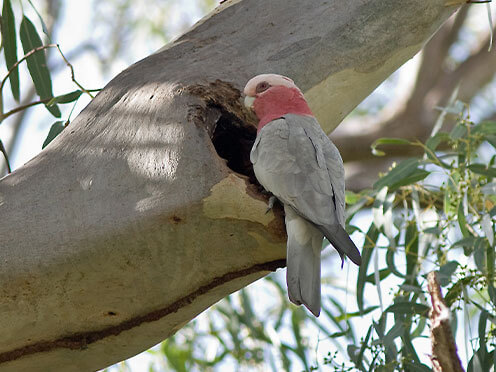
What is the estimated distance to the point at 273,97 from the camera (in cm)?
172

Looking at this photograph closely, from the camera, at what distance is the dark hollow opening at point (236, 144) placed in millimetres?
1807

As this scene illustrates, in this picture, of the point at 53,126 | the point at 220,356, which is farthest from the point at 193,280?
the point at 220,356

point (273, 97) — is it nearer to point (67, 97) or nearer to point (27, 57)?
point (67, 97)

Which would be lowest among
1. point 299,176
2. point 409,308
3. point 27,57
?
point 409,308

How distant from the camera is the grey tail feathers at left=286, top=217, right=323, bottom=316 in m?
1.47

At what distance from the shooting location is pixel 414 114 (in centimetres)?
407

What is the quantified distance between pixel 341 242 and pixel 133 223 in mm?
435

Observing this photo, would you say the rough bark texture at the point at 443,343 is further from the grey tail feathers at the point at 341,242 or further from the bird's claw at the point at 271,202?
the bird's claw at the point at 271,202

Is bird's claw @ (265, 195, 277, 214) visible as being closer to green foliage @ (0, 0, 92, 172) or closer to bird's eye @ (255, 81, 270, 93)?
bird's eye @ (255, 81, 270, 93)

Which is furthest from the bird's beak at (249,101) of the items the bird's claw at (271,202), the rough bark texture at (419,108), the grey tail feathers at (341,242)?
the rough bark texture at (419,108)

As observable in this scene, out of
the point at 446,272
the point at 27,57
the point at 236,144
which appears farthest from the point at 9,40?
the point at 446,272

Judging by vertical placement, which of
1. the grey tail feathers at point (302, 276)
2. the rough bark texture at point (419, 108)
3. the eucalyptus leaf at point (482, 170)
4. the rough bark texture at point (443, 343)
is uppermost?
the rough bark texture at point (419, 108)

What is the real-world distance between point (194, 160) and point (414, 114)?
275 cm

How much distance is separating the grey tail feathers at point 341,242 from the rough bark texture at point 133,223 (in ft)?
0.37
